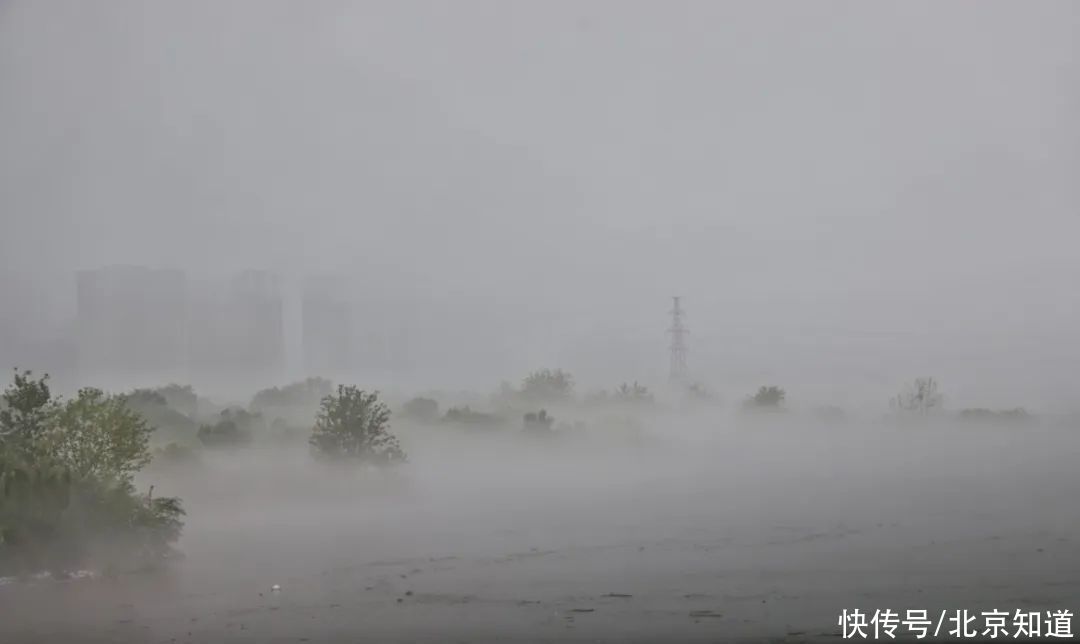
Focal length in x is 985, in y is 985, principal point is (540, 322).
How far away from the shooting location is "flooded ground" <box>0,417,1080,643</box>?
183ft

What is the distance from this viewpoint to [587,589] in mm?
69938

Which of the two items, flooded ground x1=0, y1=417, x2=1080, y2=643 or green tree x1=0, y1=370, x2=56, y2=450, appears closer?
flooded ground x1=0, y1=417, x2=1080, y2=643

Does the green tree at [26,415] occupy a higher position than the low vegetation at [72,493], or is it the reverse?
the green tree at [26,415]

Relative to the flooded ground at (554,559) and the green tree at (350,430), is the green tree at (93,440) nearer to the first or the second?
the flooded ground at (554,559)

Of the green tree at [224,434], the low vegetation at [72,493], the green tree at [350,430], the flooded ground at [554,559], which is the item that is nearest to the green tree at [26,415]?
the low vegetation at [72,493]

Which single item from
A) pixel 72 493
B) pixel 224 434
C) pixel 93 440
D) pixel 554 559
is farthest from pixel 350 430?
pixel 72 493

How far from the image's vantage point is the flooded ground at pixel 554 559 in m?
55.7

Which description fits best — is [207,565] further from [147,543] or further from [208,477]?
[208,477]

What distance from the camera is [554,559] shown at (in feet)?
290

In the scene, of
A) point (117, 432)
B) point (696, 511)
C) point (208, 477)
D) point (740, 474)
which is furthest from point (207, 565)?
point (740, 474)

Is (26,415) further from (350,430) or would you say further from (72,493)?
(350,430)

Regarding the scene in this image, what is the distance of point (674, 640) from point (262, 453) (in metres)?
104

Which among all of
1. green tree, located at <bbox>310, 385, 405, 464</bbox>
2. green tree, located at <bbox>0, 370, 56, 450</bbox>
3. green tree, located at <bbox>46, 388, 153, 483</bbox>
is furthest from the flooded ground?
green tree, located at <bbox>0, 370, 56, 450</bbox>

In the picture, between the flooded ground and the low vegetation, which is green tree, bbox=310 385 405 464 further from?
the low vegetation
